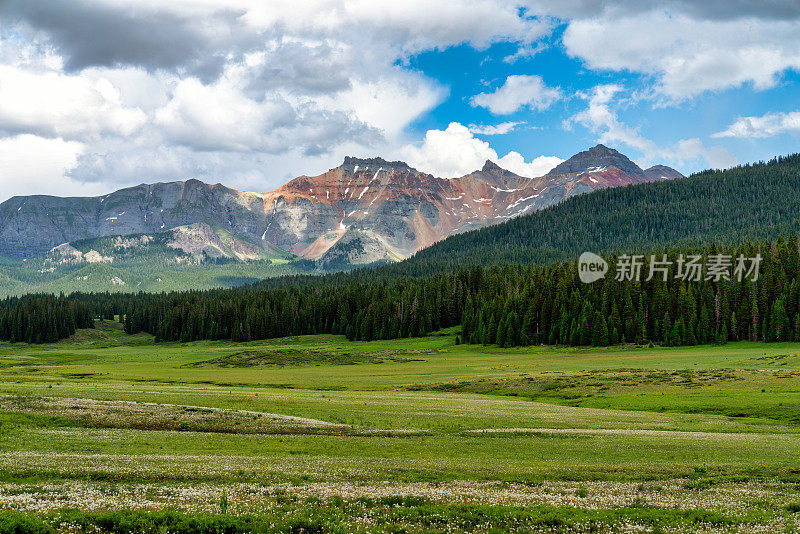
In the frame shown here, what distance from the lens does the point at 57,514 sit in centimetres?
1592

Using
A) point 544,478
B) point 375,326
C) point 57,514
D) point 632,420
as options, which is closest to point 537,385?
point 632,420

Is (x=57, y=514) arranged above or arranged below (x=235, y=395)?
above

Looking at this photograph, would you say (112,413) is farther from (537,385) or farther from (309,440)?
(537,385)

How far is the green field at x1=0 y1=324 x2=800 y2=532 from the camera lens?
669 inches

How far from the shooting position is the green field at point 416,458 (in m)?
17.0

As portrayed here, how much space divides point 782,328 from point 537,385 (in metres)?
82.9
